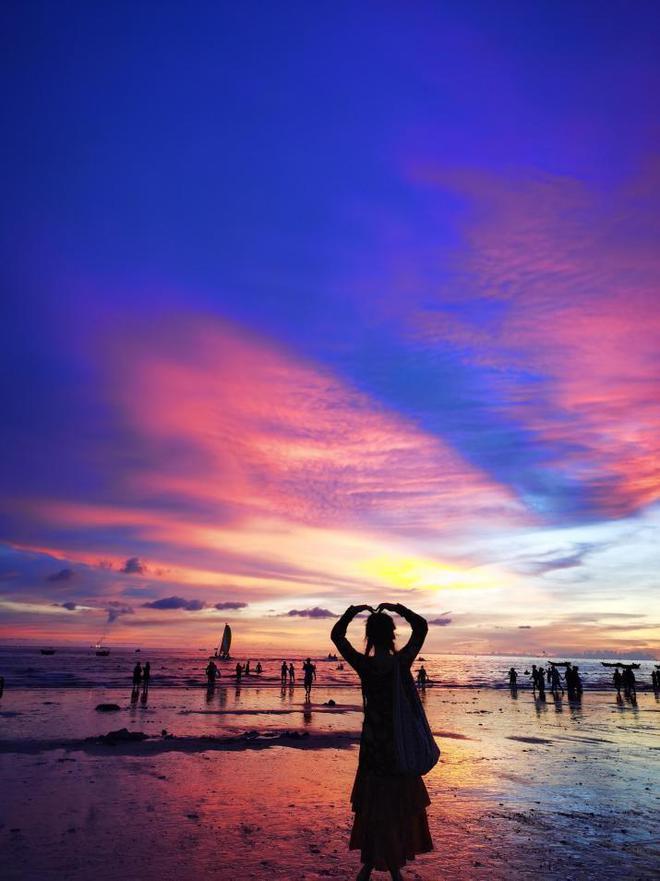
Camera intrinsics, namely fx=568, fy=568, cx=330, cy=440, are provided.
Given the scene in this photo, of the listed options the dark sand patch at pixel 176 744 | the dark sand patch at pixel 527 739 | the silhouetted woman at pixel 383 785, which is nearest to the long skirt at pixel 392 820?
the silhouetted woman at pixel 383 785

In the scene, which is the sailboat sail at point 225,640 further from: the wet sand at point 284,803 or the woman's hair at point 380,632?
the woman's hair at point 380,632

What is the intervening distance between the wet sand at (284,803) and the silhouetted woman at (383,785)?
1983mm

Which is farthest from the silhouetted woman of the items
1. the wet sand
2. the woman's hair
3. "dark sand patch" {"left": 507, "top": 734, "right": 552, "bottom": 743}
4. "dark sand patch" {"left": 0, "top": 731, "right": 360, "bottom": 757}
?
"dark sand patch" {"left": 507, "top": 734, "right": 552, "bottom": 743}

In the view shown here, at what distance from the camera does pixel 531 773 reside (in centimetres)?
1409

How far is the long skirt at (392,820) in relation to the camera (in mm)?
5551

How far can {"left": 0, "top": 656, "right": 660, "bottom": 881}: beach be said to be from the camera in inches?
294

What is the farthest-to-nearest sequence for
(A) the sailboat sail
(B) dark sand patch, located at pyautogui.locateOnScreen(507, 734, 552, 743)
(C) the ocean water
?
1. (A) the sailboat sail
2. (C) the ocean water
3. (B) dark sand patch, located at pyautogui.locateOnScreen(507, 734, 552, 743)

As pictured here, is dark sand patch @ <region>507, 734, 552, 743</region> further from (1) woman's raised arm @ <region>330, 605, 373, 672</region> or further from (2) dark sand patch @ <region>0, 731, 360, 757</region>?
(1) woman's raised arm @ <region>330, 605, 373, 672</region>

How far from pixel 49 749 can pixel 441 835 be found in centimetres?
1278

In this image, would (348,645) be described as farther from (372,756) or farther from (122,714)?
(122,714)

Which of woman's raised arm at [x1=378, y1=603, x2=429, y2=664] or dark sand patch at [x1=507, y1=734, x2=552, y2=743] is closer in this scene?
woman's raised arm at [x1=378, y1=603, x2=429, y2=664]

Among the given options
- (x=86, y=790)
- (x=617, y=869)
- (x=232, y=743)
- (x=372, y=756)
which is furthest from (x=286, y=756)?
(x=372, y=756)

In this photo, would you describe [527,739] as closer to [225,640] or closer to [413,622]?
[413,622]

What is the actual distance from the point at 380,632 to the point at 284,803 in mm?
7001
